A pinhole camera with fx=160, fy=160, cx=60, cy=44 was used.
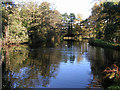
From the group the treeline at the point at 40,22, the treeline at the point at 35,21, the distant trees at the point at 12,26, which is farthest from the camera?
the treeline at the point at 35,21

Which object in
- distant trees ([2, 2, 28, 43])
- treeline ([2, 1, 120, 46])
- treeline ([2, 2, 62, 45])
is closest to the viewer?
treeline ([2, 1, 120, 46])

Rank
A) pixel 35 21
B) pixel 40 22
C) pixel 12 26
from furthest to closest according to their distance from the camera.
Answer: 1. pixel 35 21
2. pixel 40 22
3. pixel 12 26

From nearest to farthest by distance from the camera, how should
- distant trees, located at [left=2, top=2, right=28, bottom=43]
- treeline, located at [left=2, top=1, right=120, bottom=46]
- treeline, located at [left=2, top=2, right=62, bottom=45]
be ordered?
treeline, located at [left=2, top=1, right=120, bottom=46]
distant trees, located at [left=2, top=2, right=28, bottom=43]
treeline, located at [left=2, top=2, right=62, bottom=45]

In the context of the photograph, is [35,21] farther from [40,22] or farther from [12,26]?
[12,26]

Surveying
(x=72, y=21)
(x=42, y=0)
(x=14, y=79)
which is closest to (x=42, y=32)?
(x=42, y=0)

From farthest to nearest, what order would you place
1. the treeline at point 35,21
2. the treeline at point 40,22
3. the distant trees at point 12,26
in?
1. the treeline at point 35,21
2. the distant trees at point 12,26
3. the treeline at point 40,22

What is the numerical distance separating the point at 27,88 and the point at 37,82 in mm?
884

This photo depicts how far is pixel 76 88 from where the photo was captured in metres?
6.91

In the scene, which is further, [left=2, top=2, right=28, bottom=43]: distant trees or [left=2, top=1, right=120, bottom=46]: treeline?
[left=2, top=2, right=28, bottom=43]: distant trees

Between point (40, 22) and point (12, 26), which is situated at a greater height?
point (40, 22)

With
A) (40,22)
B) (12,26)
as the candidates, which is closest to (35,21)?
(40,22)

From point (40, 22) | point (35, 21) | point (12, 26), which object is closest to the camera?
point (12, 26)

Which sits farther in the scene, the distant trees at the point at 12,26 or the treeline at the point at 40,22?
the distant trees at the point at 12,26

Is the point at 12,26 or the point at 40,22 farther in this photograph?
the point at 40,22
